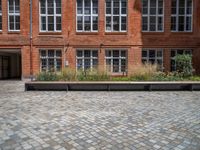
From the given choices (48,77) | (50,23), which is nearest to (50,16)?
(50,23)

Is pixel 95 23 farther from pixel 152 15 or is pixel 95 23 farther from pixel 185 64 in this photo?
pixel 185 64

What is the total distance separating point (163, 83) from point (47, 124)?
8.56 m

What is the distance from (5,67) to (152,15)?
16.0 meters

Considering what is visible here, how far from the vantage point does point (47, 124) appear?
6.49 meters

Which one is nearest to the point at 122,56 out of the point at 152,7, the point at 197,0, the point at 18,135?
the point at 152,7

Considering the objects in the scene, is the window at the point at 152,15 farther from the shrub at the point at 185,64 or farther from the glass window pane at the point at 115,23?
the shrub at the point at 185,64

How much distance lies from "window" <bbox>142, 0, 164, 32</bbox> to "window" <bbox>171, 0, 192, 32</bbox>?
3.59ft

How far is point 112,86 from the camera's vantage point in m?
13.3

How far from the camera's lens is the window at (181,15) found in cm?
2141

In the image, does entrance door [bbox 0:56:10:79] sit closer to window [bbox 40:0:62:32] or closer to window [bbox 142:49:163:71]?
window [bbox 40:0:62:32]

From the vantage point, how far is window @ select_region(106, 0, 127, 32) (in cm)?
2116

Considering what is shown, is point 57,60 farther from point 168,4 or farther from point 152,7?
point 168,4

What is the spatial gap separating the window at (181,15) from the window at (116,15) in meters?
4.37

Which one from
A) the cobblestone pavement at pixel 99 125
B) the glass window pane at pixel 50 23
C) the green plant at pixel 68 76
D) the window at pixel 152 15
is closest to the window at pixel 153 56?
the window at pixel 152 15
